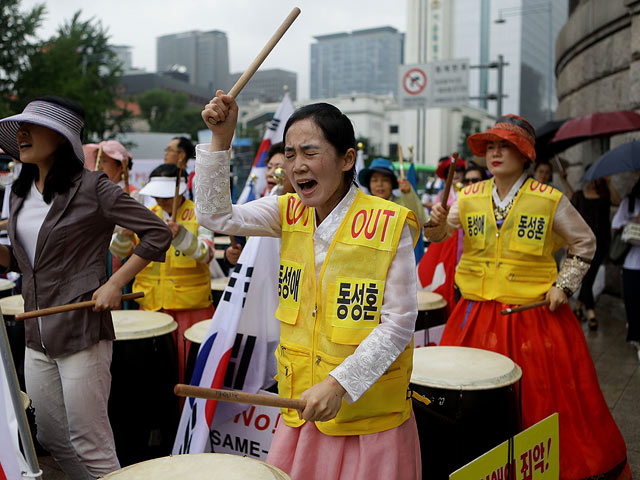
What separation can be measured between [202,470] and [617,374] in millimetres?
4878

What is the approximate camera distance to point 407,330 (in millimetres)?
1946

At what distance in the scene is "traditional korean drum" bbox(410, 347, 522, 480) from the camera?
2.72m

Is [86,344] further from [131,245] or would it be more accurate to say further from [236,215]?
[131,245]

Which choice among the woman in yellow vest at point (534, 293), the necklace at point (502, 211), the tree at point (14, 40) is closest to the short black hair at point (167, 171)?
the woman in yellow vest at point (534, 293)

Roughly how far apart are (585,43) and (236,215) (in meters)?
8.88

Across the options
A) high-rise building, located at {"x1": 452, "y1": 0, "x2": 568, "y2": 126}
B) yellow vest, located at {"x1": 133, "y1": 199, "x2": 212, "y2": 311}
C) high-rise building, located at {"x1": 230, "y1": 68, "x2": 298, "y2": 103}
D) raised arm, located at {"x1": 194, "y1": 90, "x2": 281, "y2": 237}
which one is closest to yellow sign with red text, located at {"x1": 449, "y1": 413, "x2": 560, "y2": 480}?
raised arm, located at {"x1": 194, "y1": 90, "x2": 281, "y2": 237}

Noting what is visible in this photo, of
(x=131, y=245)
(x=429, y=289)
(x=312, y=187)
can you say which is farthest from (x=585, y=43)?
(x=312, y=187)

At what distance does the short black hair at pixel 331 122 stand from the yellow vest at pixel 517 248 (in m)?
1.80

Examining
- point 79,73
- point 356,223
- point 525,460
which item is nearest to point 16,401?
point 356,223

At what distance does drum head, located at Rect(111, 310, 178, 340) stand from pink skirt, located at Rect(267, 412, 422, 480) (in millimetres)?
1697

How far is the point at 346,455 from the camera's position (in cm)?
205

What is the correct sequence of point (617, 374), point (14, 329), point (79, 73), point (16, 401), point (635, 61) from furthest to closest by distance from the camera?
point (79, 73)
point (635, 61)
point (617, 374)
point (14, 329)
point (16, 401)

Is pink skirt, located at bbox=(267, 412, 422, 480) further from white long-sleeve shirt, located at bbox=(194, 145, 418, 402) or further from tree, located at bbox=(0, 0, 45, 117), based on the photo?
tree, located at bbox=(0, 0, 45, 117)

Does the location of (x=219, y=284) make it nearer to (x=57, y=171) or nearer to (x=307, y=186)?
(x=57, y=171)
